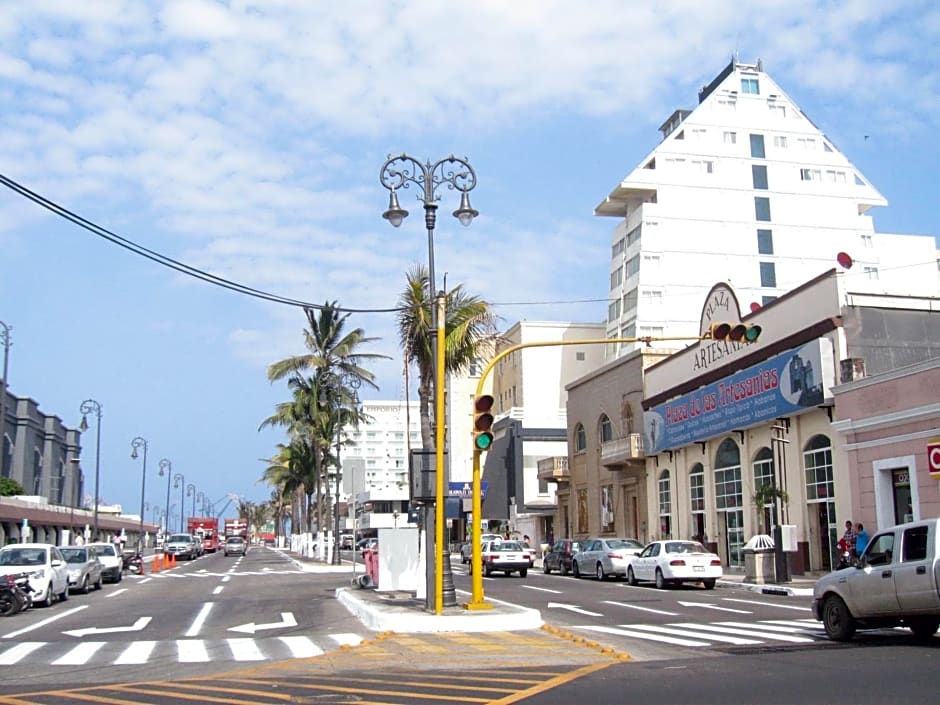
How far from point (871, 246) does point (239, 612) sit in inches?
2594

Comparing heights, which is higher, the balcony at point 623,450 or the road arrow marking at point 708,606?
the balcony at point 623,450

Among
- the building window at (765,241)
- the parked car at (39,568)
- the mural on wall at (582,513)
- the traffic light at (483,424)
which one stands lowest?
the parked car at (39,568)

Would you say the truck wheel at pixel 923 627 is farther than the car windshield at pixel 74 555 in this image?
No

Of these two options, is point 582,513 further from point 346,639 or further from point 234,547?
point 346,639

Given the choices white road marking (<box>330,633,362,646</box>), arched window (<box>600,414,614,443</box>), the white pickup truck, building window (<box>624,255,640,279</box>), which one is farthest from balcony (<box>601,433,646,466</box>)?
the white pickup truck

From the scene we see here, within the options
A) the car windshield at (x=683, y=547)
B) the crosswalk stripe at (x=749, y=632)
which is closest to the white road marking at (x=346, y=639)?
the crosswalk stripe at (x=749, y=632)

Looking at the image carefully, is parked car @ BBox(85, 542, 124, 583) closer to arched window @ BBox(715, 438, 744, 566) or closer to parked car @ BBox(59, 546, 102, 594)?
parked car @ BBox(59, 546, 102, 594)

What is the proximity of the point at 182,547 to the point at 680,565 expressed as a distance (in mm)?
50642

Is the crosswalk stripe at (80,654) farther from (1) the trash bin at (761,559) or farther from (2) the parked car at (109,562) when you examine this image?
(2) the parked car at (109,562)

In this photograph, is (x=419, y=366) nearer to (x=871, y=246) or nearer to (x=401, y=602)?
(x=401, y=602)

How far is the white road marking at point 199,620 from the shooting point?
18547mm

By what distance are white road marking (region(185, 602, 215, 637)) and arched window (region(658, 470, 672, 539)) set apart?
80.9ft

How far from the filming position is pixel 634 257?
2945 inches

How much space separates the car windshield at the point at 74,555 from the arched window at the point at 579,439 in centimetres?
2945
